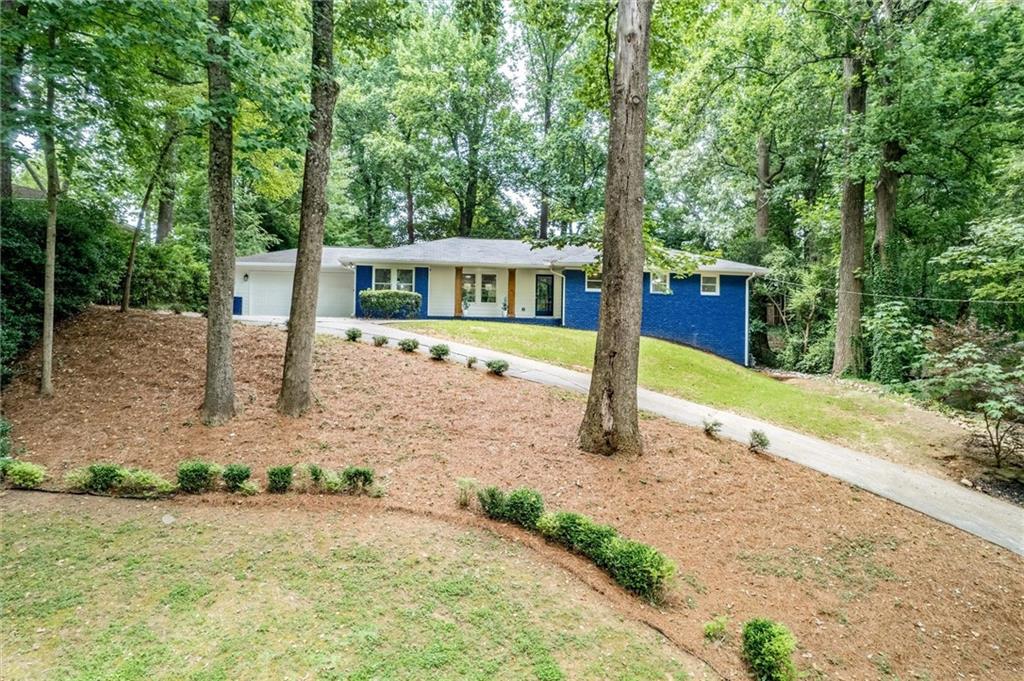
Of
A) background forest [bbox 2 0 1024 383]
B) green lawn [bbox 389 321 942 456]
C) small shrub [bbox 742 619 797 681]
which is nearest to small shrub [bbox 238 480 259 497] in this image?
background forest [bbox 2 0 1024 383]

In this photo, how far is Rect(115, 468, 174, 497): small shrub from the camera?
4785 millimetres

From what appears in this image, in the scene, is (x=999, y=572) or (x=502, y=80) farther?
(x=502, y=80)

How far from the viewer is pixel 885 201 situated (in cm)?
1422

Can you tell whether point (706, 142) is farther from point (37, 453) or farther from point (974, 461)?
point (37, 453)

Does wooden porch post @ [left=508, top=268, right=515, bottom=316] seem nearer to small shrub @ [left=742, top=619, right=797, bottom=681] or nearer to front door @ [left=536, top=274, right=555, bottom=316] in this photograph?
front door @ [left=536, top=274, right=555, bottom=316]

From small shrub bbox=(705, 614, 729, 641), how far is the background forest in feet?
18.7

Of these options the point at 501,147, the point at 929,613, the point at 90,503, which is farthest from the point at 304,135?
the point at 501,147

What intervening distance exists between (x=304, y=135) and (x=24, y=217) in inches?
192

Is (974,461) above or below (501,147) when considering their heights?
below

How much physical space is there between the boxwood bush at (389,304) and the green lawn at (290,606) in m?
13.2

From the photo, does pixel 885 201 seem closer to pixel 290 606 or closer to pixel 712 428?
pixel 712 428

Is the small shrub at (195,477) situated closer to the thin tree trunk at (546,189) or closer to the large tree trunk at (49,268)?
the large tree trunk at (49,268)

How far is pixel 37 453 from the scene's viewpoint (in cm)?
544

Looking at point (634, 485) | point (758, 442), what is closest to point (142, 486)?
point (634, 485)
